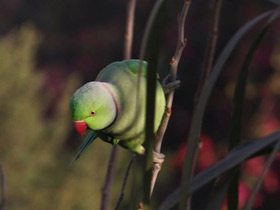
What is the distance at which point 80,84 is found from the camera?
4539 mm

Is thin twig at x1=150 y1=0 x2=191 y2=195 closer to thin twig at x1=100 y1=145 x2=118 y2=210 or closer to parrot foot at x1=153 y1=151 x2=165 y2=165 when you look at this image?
parrot foot at x1=153 y1=151 x2=165 y2=165

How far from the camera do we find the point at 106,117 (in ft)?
2.82

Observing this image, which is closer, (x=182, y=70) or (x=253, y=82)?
(x=253, y=82)

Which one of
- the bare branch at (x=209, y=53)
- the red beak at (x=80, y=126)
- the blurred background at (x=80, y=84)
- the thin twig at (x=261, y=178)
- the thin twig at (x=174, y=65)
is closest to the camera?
the thin twig at (x=261, y=178)

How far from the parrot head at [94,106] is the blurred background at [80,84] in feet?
5.52

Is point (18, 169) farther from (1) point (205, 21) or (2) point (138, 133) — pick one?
(2) point (138, 133)

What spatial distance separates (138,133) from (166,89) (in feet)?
0.24

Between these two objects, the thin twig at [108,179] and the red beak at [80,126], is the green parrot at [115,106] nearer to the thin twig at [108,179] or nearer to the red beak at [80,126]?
the red beak at [80,126]

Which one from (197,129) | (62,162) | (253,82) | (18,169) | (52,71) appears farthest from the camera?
(52,71)

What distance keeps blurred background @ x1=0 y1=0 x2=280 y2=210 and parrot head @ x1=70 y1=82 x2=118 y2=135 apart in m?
1.68

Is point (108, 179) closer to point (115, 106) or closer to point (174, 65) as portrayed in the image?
point (115, 106)

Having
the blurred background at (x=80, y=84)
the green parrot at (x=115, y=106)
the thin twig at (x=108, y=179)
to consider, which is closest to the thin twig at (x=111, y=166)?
the thin twig at (x=108, y=179)

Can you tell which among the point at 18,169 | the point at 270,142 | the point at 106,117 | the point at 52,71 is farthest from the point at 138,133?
the point at 52,71

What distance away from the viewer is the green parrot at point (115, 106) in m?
0.85
